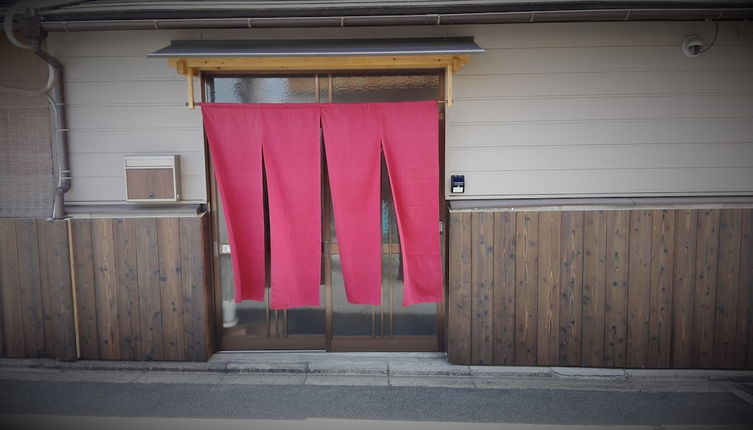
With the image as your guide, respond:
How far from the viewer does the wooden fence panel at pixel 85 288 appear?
17.5ft

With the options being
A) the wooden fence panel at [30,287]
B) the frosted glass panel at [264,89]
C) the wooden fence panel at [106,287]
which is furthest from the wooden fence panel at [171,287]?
the frosted glass panel at [264,89]

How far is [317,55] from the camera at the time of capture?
4652 mm

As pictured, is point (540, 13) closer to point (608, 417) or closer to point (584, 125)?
point (584, 125)

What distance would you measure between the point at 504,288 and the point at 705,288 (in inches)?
88.2

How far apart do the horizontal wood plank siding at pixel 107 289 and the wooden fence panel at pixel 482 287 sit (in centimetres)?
313

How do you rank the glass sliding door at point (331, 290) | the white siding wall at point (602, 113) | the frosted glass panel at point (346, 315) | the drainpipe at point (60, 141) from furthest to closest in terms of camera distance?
the frosted glass panel at point (346, 315) < the glass sliding door at point (331, 290) < the drainpipe at point (60, 141) < the white siding wall at point (602, 113)

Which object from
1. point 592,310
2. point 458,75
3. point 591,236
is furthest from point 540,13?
point 592,310

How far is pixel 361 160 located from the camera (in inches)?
196

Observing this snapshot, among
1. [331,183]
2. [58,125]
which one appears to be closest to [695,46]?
[331,183]

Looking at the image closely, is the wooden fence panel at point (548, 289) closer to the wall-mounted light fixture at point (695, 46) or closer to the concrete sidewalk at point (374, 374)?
the concrete sidewalk at point (374, 374)

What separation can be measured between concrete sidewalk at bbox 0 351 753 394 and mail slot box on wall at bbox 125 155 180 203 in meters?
1.97

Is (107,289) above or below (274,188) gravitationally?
below

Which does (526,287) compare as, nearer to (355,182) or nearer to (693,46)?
(355,182)

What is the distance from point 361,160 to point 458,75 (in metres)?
1.48
